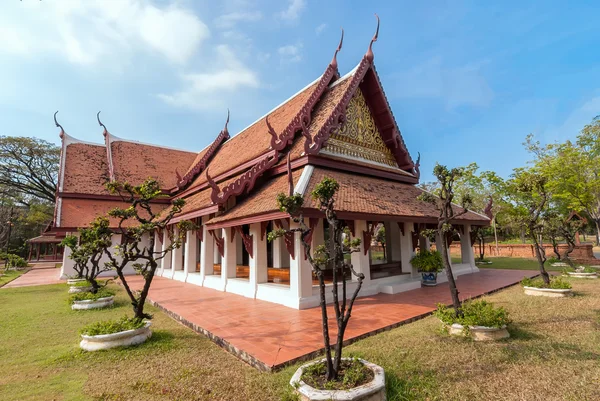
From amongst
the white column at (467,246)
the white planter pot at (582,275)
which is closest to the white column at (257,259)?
the white column at (467,246)

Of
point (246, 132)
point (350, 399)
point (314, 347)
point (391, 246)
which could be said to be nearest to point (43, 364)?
point (314, 347)

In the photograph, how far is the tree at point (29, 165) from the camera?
2167cm

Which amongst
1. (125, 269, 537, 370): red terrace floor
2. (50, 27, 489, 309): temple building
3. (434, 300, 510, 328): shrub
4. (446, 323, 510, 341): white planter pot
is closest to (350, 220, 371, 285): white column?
(50, 27, 489, 309): temple building

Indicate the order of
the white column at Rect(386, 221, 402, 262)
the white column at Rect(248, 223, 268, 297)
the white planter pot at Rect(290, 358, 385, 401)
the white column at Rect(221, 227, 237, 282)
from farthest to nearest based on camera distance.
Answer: the white column at Rect(386, 221, 402, 262), the white column at Rect(221, 227, 237, 282), the white column at Rect(248, 223, 268, 297), the white planter pot at Rect(290, 358, 385, 401)

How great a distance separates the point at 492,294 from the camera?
6.82 meters

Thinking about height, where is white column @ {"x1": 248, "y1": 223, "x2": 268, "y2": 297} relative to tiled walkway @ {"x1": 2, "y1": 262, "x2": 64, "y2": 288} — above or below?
above

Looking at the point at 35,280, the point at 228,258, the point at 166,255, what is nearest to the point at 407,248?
the point at 228,258

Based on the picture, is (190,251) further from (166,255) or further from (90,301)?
(90,301)

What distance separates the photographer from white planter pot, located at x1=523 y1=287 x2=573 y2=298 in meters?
5.86

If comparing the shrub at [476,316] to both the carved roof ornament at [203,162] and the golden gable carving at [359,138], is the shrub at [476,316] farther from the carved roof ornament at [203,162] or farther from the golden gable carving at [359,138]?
the carved roof ornament at [203,162]

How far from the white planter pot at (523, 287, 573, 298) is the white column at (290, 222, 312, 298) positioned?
4.57 meters

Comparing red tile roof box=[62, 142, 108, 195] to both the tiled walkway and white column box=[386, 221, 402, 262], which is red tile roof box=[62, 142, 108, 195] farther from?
white column box=[386, 221, 402, 262]

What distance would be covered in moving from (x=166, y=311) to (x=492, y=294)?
22.9 ft

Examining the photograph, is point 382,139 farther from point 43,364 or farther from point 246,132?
point 43,364
